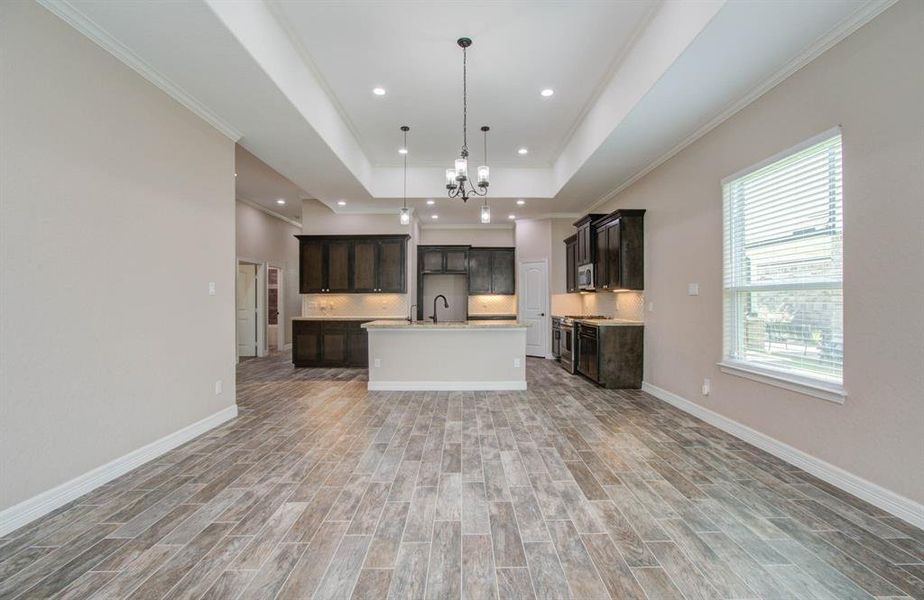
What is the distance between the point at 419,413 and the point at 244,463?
178 cm

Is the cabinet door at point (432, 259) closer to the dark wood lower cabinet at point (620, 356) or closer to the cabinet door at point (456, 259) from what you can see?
the cabinet door at point (456, 259)

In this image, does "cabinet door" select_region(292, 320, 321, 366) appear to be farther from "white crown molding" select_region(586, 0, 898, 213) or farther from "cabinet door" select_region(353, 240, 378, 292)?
"white crown molding" select_region(586, 0, 898, 213)

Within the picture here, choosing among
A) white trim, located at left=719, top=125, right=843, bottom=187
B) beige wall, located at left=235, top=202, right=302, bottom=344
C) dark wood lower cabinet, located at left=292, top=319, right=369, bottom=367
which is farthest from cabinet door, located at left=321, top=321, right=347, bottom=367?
white trim, located at left=719, top=125, right=843, bottom=187

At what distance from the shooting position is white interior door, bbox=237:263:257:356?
8.45 meters

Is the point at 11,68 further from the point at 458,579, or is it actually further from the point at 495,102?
the point at 495,102

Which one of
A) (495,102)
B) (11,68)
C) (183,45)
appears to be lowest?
(11,68)

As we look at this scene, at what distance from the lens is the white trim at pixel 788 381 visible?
2.62 m

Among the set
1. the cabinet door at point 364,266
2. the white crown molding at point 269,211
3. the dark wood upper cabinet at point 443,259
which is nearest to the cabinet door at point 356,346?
the cabinet door at point 364,266

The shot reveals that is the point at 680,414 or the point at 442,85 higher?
the point at 442,85

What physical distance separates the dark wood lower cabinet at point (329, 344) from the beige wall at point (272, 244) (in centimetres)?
214

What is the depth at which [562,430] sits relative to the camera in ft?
12.1

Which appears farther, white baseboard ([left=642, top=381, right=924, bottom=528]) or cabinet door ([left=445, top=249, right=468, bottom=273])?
cabinet door ([left=445, top=249, right=468, bottom=273])

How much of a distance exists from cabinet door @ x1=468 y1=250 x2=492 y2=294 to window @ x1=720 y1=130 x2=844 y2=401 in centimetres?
522

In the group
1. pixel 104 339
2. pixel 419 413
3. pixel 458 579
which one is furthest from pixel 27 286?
pixel 419 413
